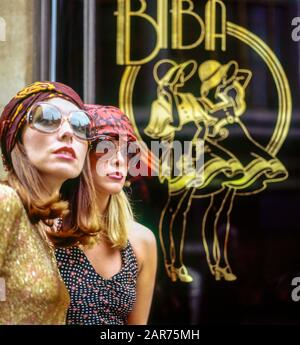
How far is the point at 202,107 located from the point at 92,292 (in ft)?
2.64

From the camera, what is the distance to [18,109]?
2.36 meters

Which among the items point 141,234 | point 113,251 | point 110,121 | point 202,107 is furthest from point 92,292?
point 202,107


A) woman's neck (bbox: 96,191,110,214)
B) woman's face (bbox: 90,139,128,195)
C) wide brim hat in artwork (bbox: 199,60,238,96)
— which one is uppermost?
wide brim hat in artwork (bbox: 199,60,238,96)

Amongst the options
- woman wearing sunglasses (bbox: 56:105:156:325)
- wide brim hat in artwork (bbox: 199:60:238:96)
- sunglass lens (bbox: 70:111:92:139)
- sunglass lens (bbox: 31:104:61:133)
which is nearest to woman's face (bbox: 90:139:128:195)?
woman wearing sunglasses (bbox: 56:105:156:325)

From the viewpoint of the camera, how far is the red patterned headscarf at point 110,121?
2418 millimetres

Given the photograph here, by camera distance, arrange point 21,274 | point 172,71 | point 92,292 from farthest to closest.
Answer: point 172,71 → point 92,292 → point 21,274

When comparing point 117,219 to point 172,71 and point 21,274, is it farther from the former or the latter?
point 172,71

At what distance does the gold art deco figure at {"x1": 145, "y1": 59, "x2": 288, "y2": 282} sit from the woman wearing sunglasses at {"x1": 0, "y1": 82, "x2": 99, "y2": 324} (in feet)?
0.97

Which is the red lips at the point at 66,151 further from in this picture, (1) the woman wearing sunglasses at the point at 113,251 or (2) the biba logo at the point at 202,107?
(2) the biba logo at the point at 202,107

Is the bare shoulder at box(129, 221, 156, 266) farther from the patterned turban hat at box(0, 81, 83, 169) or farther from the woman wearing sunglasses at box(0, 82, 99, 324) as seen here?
the patterned turban hat at box(0, 81, 83, 169)

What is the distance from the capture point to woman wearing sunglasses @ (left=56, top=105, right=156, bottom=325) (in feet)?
7.82

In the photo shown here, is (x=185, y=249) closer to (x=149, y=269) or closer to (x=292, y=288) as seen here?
(x=149, y=269)

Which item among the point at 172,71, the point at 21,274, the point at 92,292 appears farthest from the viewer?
the point at 172,71

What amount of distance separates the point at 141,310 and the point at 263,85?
98 centimetres
